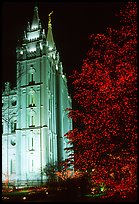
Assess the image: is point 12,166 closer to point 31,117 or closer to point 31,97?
point 31,117

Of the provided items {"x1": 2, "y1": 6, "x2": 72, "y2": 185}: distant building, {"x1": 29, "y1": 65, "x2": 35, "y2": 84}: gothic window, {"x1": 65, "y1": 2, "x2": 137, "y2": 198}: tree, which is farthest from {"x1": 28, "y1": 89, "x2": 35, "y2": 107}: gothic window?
{"x1": 65, "y1": 2, "x2": 137, "y2": 198}: tree

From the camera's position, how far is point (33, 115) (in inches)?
2611

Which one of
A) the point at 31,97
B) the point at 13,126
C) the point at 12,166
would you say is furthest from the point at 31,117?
the point at 12,166

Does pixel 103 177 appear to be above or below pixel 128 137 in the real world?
below

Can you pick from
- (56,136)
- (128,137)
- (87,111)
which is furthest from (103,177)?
(56,136)

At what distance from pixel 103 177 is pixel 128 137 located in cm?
286

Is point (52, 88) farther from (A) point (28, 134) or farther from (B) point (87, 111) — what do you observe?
(B) point (87, 111)

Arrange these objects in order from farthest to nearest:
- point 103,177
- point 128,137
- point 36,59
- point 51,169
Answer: point 36,59, point 51,169, point 103,177, point 128,137

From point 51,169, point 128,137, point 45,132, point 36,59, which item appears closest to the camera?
point 128,137

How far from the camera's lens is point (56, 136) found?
70625mm

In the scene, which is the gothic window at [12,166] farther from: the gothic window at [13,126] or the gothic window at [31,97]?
the gothic window at [31,97]

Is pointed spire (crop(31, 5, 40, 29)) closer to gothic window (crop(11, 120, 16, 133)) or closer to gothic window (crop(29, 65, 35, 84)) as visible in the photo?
gothic window (crop(29, 65, 35, 84))

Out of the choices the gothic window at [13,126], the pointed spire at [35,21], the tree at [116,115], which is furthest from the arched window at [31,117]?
the tree at [116,115]

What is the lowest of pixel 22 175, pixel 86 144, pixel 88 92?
pixel 22 175
